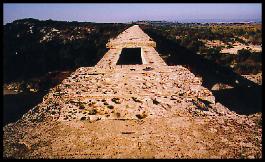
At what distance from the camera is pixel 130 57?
15.3 meters

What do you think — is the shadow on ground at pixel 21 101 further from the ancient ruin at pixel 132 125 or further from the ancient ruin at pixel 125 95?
the ancient ruin at pixel 132 125

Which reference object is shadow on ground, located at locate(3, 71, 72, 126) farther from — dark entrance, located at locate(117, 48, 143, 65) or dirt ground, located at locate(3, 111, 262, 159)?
dirt ground, located at locate(3, 111, 262, 159)

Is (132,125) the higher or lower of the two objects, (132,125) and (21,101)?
the higher

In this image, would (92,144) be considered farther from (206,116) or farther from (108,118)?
(206,116)

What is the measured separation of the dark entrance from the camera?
46.7ft

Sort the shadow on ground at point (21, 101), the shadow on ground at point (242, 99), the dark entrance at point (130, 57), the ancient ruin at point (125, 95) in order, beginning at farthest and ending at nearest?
the dark entrance at point (130, 57) < the shadow on ground at point (242, 99) < the shadow on ground at point (21, 101) < the ancient ruin at point (125, 95)

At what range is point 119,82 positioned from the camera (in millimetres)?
7746

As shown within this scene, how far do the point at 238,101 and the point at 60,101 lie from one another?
573cm

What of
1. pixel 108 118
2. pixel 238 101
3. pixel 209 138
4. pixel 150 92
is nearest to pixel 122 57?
pixel 238 101

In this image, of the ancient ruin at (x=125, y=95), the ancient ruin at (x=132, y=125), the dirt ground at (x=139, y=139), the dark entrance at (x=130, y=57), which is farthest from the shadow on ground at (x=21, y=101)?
the dirt ground at (x=139, y=139)

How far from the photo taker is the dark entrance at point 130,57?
14.2 metres

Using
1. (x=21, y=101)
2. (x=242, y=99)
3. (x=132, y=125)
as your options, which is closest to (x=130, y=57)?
(x=21, y=101)

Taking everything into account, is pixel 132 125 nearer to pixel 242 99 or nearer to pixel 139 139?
pixel 139 139

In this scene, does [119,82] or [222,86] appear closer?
[119,82]
